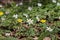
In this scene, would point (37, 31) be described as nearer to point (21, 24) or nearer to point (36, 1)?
point (21, 24)

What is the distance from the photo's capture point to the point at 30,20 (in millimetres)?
4332

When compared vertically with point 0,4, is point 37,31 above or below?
below

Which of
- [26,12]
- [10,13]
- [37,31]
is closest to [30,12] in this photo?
[26,12]

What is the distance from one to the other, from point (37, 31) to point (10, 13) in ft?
2.87

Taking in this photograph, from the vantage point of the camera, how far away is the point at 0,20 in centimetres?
449

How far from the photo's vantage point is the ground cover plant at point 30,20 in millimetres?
3963

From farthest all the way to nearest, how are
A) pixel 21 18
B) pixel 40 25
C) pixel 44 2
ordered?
pixel 44 2, pixel 21 18, pixel 40 25

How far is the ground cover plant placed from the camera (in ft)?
13.0

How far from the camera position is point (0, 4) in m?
5.36

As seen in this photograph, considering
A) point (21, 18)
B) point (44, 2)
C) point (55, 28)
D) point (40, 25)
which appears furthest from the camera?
point (44, 2)

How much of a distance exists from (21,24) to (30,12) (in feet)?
1.67

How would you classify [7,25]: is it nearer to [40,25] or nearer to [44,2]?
[40,25]

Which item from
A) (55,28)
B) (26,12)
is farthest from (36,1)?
(55,28)

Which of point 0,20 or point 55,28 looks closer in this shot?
point 55,28
